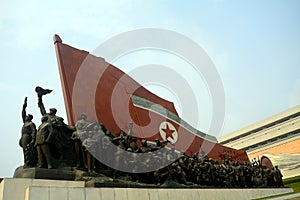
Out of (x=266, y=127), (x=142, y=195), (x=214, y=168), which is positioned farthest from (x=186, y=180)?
(x=266, y=127)

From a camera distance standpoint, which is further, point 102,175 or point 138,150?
point 138,150

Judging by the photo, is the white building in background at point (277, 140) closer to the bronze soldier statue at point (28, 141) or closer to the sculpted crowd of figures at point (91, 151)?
the sculpted crowd of figures at point (91, 151)

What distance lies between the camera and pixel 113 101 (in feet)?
35.6

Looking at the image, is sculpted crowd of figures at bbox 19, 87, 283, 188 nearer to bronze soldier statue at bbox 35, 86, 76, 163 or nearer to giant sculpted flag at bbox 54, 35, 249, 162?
bronze soldier statue at bbox 35, 86, 76, 163

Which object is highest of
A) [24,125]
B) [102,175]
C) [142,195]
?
[24,125]

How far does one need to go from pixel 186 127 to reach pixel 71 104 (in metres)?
5.89

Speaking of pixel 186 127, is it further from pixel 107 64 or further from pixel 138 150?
pixel 138 150

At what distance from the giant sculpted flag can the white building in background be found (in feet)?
54.2

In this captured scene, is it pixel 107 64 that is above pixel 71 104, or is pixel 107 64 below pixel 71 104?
above

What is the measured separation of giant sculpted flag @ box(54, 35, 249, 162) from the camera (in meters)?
9.73

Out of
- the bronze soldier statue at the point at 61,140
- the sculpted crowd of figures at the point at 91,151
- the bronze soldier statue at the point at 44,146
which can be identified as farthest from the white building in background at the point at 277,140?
the bronze soldier statue at the point at 44,146

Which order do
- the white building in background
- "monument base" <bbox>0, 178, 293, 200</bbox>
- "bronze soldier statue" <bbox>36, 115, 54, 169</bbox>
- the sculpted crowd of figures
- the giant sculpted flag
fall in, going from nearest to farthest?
1. "monument base" <bbox>0, 178, 293, 200</bbox>
2. "bronze soldier statue" <bbox>36, 115, 54, 169</bbox>
3. the sculpted crowd of figures
4. the giant sculpted flag
5. the white building in background

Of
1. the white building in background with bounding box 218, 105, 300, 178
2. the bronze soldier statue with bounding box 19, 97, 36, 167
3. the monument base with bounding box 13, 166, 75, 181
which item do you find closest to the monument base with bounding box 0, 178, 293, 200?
the monument base with bounding box 13, 166, 75, 181

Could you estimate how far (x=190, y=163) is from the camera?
33.1 feet
